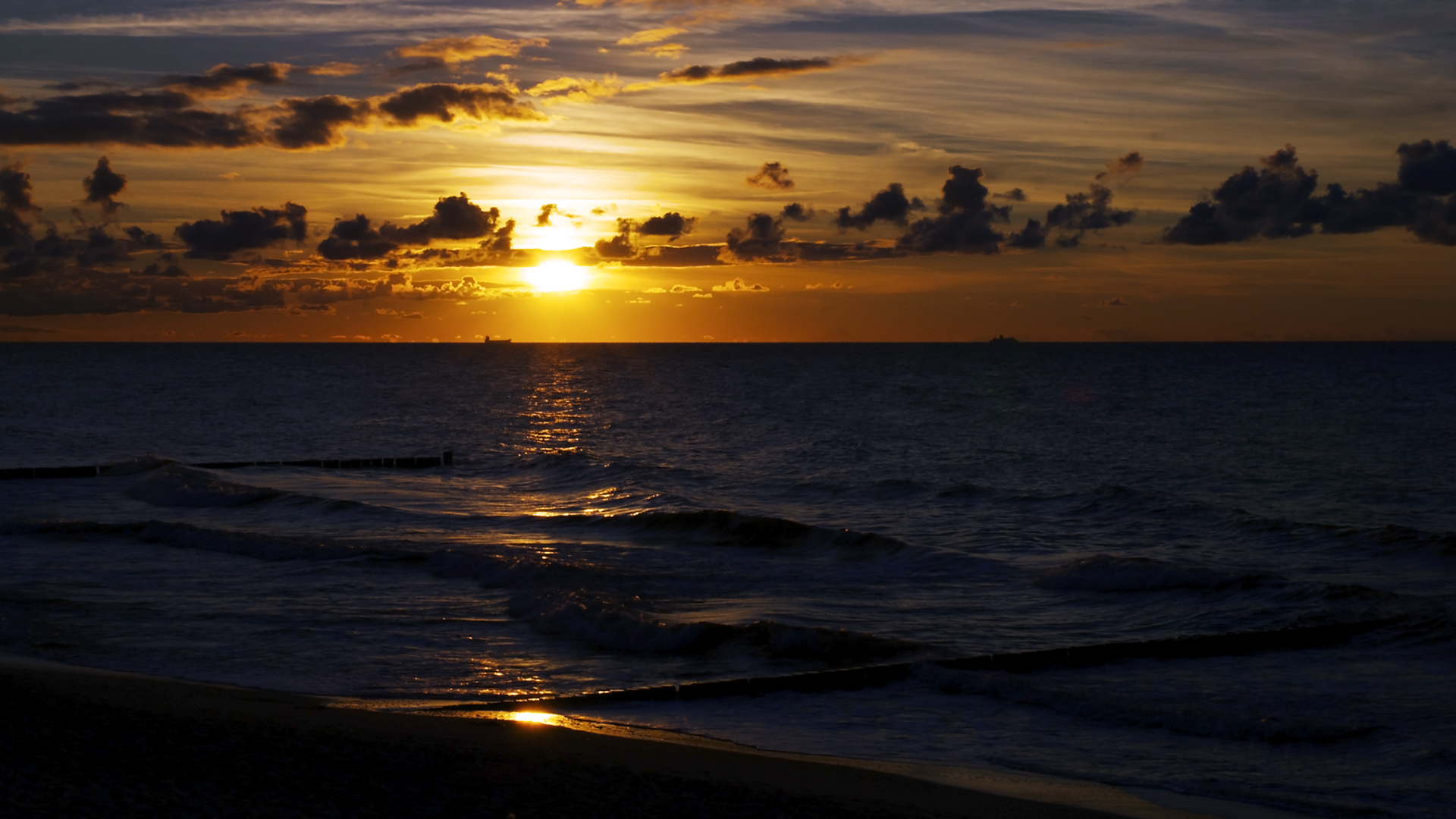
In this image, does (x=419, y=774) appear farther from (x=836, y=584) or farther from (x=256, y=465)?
(x=256, y=465)

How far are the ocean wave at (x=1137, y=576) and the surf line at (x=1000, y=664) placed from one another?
3706mm

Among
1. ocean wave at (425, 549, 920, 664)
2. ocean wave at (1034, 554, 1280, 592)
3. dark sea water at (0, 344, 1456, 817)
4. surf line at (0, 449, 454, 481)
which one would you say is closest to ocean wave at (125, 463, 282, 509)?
dark sea water at (0, 344, 1456, 817)

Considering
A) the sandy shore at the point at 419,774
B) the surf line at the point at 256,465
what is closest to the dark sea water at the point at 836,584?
the surf line at the point at 256,465

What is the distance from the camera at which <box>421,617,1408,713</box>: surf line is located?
13297 mm

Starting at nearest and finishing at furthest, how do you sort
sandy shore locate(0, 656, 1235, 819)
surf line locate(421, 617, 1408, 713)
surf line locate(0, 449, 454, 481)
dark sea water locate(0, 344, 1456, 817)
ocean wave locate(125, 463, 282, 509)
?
sandy shore locate(0, 656, 1235, 819), dark sea water locate(0, 344, 1456, 817), surf line locate(421, 617, 1408, 713), ocean wave locate(125, 463, 282, 509), surf line locate(0, 449, 454, 481)

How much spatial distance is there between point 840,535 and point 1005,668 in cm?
1233

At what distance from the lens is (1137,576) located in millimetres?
21656

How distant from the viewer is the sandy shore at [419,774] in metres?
8.98

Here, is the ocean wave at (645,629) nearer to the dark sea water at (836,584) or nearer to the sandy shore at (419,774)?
the dark sea water at (836,584)

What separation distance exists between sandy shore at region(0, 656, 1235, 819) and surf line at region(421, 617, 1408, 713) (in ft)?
3.85

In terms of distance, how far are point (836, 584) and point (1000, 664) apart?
728cm

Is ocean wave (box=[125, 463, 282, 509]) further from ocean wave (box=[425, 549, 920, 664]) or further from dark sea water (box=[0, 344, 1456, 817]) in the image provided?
ocean wave (box=[425, 549, 920, 664])

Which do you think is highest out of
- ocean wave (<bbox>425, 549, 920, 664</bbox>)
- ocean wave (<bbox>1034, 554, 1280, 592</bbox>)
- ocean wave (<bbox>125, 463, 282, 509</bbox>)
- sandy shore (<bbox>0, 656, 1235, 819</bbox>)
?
sandy shore (<bbox>0, 656, 1235, 819</bbox>)

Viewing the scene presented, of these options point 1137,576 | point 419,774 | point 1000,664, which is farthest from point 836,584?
point 419,774
